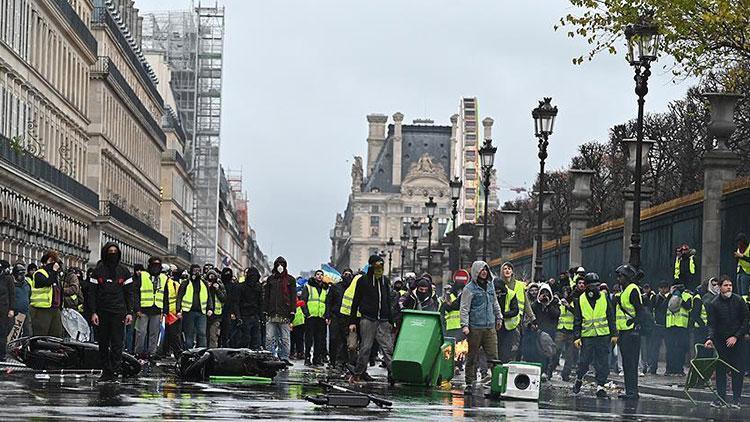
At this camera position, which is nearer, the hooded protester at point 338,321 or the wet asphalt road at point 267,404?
the wet asphalt road at point 267,404

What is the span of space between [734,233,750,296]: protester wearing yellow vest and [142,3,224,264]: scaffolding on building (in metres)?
99.6

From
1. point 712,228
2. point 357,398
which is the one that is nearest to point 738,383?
point 357,398

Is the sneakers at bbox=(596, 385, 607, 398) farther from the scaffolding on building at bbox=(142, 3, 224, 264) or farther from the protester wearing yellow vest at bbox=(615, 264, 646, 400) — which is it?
the scaffolding on building at bbox=(142, 3, 224, 264)

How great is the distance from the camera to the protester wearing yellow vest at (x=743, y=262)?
2660cm

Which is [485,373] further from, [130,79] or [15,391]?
[130,79]

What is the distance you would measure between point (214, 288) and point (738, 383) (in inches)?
504

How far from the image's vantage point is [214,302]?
32.3m

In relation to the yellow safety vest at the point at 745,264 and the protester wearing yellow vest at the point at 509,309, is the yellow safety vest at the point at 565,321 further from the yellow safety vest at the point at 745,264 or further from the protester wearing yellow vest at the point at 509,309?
the yellow safety vest at the point at 745,264

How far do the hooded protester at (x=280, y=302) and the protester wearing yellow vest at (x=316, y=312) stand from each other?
6.63 ft

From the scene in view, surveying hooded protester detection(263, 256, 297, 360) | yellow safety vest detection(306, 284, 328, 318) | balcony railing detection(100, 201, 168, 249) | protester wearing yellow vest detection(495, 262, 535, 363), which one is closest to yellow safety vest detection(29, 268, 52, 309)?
hooded protester detection(263, 256, 297, 360)

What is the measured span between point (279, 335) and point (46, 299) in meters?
4.86

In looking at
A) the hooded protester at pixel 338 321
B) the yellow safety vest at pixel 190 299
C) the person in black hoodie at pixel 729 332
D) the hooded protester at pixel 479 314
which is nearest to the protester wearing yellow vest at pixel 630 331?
the person in black hoodie at pixel 729 332

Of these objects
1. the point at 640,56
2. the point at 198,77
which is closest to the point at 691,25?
the point at 640,56

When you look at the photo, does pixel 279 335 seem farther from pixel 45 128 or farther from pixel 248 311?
pixel 45 128
